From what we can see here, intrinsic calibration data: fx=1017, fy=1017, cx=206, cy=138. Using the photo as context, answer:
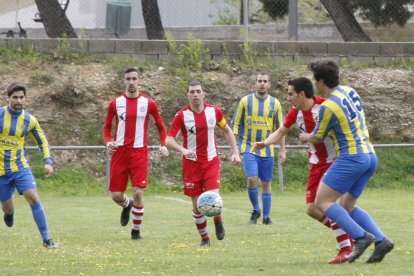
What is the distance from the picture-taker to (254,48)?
24781mm

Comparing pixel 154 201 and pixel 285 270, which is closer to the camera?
pixel 285 270

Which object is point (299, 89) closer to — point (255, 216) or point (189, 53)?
point (255, 216)

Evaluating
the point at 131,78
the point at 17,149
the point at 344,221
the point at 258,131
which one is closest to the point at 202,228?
the point at 131,78

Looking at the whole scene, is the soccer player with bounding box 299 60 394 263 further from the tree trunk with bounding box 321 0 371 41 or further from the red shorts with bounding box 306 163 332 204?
the tree trunk with bounding box 321 0 371 41

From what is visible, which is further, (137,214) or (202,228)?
(137,214)

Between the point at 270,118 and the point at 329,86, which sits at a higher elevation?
the point at 329,86

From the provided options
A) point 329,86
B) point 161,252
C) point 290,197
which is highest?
point 329,86

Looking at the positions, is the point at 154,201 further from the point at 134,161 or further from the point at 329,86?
the point at 329,86

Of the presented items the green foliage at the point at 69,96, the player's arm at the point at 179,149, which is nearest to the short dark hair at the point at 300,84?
the player's arm at the point at 179,149

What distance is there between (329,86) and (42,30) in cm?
1691

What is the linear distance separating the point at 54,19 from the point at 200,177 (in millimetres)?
13525

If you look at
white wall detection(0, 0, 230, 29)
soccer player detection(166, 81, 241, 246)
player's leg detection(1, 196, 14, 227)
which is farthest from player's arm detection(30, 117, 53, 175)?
white wall detection(0, 0, 230, 29)

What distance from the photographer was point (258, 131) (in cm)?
1531

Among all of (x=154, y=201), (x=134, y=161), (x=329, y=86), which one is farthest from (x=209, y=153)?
(x=154, y=201)
